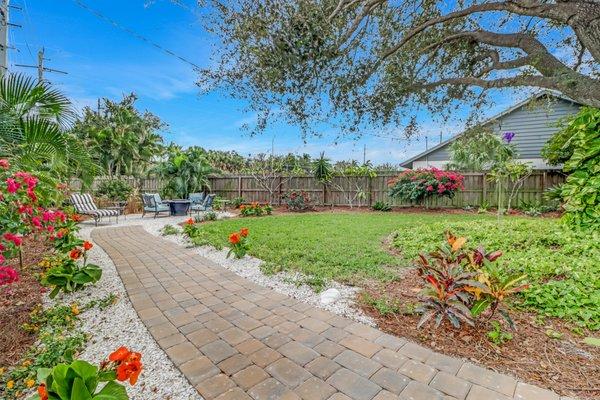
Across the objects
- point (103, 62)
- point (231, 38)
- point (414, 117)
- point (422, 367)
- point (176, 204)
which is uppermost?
point (103, 62)

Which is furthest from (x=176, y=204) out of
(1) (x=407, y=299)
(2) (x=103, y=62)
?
(1) (x=407, y=299)

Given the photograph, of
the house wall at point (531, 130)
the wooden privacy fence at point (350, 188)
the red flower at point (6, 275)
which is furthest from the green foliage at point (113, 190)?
the house wall at point (531, 130)

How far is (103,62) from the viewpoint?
8812 mm

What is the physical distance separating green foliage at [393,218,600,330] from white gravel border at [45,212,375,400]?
1895 millimetres

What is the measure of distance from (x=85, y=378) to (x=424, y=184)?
37.3 ft

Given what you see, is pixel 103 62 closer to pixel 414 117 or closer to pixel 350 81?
pixel 350 81

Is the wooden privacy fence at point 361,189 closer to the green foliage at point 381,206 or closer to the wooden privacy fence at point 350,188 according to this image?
the wooden privacy fence at point 350,188

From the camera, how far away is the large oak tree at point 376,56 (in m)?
2.93

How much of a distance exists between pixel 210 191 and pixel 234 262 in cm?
1077

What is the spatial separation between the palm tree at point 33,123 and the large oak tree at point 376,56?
7.23ft

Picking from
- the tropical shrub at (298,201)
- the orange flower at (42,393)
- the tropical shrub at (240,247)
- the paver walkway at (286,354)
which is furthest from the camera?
the tropical shrub at (298,201)

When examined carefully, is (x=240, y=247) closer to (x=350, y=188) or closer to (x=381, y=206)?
(x=381, y=206)

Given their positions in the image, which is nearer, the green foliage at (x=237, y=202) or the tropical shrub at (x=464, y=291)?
the tropical shrub at (x=464, y=291)

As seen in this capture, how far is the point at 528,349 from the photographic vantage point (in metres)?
2.25
